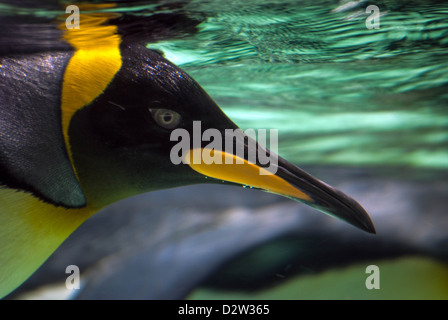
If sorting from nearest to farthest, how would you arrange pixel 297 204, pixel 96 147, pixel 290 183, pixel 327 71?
pixel 290 183, pixel 96 147, pixel 297 204, pixel 327 71

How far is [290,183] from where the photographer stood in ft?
3.34

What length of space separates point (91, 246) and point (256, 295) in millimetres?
609

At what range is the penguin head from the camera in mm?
1028

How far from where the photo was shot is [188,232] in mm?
1407

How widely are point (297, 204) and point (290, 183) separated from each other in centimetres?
46

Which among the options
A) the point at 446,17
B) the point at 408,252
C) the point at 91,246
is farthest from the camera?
the point at 446,17

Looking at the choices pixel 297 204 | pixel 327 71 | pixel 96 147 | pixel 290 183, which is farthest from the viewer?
pixel 327 71

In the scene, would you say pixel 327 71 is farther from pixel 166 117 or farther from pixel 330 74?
pixel 166 117

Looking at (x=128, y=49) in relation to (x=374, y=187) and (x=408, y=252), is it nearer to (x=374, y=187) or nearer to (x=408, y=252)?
(x=408, y=252)

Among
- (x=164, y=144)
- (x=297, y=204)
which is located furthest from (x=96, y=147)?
Answer: (x=297, y=204)

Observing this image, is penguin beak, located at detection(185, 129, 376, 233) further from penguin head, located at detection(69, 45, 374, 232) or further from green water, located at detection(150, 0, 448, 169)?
green water, located at detection(150, 0, 448, 169)

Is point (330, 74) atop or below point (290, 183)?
atop

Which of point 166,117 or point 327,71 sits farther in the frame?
point 327,71
